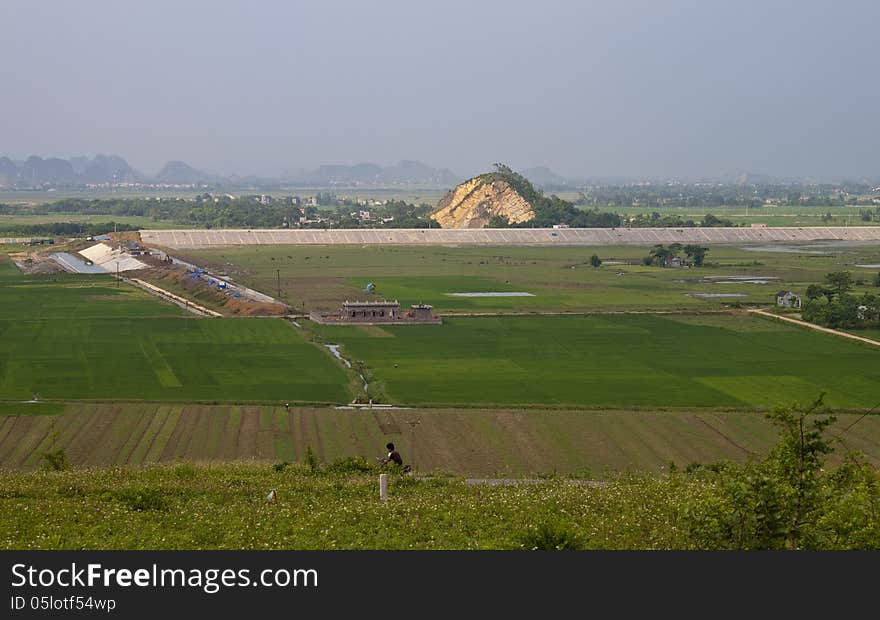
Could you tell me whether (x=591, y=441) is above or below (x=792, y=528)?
below

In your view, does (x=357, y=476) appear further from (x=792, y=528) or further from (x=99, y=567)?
(x=99, y=567)

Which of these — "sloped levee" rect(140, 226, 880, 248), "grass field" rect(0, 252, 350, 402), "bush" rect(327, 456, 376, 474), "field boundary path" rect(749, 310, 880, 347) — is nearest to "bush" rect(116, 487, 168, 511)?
"bush" rect(327, 456, 376, 474)

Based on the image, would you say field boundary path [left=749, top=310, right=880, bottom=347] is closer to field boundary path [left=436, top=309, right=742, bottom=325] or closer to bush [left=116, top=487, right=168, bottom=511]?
field boundary path [left=436, top=309, right=742, bottom=325]

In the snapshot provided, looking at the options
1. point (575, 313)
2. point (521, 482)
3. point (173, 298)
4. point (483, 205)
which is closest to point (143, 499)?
point (521, 482)

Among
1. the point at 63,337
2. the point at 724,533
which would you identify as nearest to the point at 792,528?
the point at 724,533

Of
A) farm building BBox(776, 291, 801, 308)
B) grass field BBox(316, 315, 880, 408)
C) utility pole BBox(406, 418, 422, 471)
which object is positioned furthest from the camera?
farm building BBox(776, 291, 801, 308)

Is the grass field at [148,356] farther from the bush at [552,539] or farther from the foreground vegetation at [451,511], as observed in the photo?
the bush at [552,539]

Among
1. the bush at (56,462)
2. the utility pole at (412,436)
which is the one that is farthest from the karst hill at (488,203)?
the bush at (56,462)
